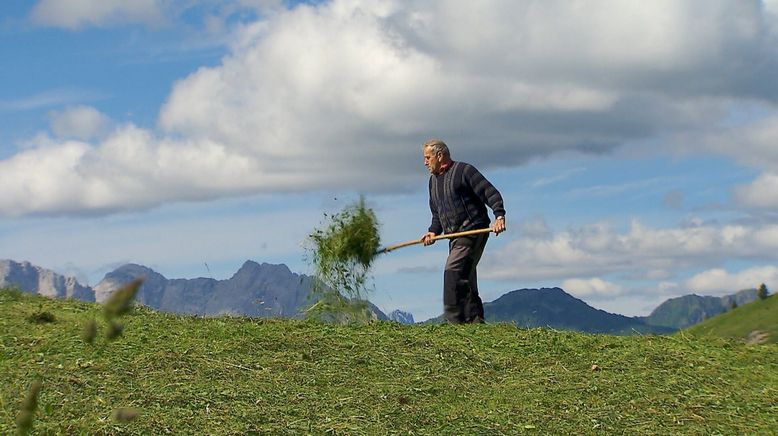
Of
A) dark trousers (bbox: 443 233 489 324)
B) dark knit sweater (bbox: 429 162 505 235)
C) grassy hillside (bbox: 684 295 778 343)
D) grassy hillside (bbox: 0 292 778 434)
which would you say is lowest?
grassy hillside (bbox: 0 292 778 434)

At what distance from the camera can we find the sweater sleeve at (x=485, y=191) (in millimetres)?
13227

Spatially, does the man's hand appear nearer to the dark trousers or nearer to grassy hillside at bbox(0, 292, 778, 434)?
the dark trousers

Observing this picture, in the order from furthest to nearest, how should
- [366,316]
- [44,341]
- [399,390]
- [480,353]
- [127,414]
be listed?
[366,316] → [480,353] → [44,341] → [399,390] → [127,414]

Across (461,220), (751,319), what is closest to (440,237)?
(461,220)

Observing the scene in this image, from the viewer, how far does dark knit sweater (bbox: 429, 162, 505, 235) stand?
44.1 ft

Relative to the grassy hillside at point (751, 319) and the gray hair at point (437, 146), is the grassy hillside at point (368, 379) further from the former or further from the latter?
the grassy hillside at point (751, 319)

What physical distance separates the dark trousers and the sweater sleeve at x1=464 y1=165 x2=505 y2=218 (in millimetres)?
548

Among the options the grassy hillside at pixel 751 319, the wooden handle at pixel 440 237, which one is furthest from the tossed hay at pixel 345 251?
the grassy hillside at pixel 751 319

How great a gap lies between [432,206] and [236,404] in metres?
6.20

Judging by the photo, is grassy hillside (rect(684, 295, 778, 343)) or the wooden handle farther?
grassy hillside (rect(684, 295, 778, 343))

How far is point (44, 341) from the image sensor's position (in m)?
10.5

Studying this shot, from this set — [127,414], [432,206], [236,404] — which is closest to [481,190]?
[432,206]

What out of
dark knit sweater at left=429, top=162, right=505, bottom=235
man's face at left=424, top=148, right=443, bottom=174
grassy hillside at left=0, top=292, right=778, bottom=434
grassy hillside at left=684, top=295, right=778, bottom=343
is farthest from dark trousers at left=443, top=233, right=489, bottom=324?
grassy hillside at left=684, top=295, right=778, bottom=343

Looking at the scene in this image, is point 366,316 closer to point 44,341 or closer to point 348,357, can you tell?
point 348,357
